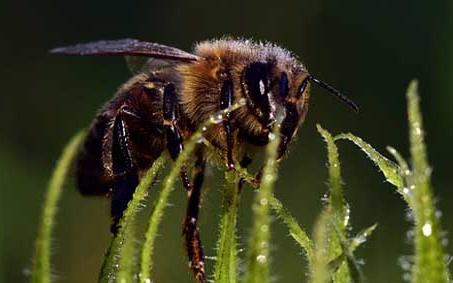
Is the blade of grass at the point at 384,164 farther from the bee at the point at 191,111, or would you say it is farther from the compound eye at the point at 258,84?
the compound eye at the point at 258,84

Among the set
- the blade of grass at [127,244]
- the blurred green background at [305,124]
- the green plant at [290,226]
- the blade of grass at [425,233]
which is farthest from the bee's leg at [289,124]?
the blurred green background at [305,124]

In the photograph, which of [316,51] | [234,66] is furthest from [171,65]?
[316,51]

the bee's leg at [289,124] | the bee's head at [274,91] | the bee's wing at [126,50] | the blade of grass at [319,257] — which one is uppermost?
the bee's wing at [126,50]

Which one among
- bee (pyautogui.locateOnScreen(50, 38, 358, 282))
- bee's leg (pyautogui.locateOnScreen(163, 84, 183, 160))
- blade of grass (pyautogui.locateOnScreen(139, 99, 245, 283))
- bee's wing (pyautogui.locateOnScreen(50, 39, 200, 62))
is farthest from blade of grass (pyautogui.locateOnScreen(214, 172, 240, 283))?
bee's wing (pyautogui.locateOnScreen(50, 39, 200, 62))

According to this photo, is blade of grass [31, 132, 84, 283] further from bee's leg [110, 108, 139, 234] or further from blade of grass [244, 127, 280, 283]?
bee's leg [110, 108, 139, 234]

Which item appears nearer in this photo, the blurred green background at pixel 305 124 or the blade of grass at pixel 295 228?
the blade of grass at pixel 295 228

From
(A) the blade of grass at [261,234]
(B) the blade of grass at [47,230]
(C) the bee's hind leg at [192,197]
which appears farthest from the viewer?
(C) the bee's hind leg at [192,197]
